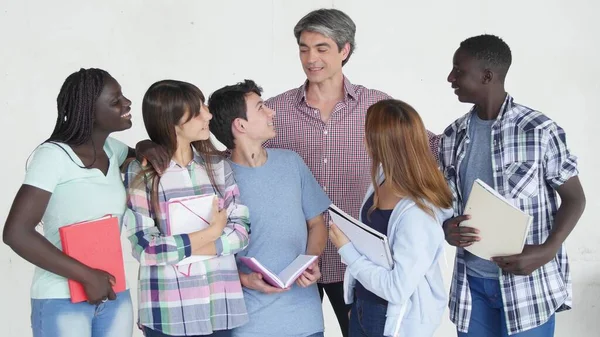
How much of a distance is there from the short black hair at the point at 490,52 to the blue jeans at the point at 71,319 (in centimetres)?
133

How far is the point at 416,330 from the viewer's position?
7.11 ft

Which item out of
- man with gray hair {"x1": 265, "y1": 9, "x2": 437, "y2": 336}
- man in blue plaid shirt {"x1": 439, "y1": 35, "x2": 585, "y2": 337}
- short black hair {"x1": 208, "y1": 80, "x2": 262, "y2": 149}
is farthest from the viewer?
man with gray hair {"x1": 265, "y1": 9, "x2": 437, "y2": 336}

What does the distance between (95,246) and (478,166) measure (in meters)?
1.18

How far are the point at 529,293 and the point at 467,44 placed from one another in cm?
80

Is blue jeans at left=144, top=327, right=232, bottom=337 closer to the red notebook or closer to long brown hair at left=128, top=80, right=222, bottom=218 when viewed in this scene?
the red notebook

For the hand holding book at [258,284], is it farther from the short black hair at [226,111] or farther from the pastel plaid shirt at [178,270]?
the short black hair at [226,111]

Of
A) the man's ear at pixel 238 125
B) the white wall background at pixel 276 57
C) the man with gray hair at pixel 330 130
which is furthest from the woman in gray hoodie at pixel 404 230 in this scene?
the white wall background at pixel 276 57

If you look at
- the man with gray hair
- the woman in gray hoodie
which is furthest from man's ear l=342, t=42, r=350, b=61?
the woman in gray hoodie

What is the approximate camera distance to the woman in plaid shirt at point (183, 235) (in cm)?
217

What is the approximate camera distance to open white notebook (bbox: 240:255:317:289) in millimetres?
2271

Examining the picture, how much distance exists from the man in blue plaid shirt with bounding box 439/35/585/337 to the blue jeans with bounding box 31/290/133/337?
1.03 meters

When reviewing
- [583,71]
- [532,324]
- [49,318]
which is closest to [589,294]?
[583,71]

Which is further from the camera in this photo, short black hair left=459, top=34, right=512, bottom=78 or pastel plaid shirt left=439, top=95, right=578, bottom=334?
short black hair left=459, top=34, right=512, bottom=78

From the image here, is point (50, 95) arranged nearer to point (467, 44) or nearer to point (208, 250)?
point (208, 250)
